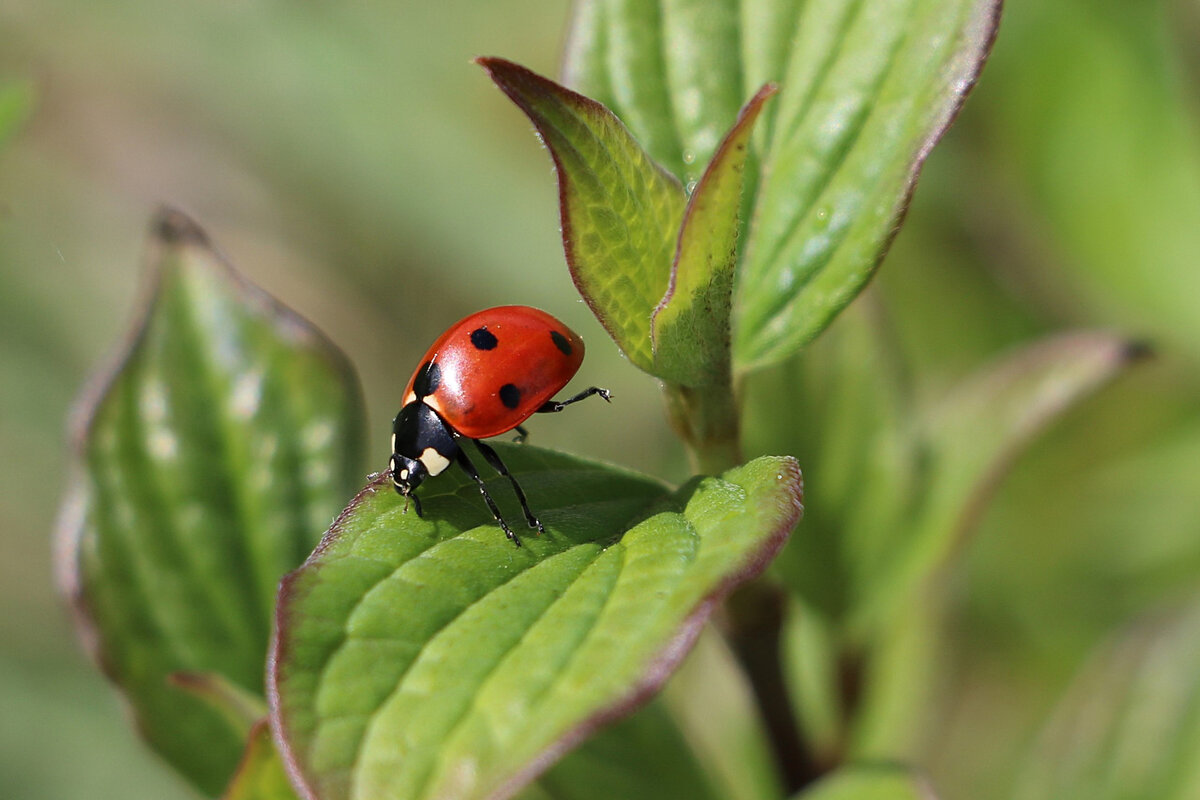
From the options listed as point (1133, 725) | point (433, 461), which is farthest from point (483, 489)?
point (1133, 725)

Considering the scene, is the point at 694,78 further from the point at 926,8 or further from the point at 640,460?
the point at 640,460

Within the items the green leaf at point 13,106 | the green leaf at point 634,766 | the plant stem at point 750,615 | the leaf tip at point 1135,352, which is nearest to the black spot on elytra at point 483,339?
the plant stem at point 750,615

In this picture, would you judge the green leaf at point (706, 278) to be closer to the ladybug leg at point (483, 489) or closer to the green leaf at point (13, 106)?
the ladybug leg at point (483, 489)

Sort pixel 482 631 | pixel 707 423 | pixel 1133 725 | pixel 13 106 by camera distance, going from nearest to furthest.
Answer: pixel 482 631, pixel 707 423, pixel 13 106, pixel 1133 725

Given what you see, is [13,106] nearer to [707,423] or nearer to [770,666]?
[707,423]

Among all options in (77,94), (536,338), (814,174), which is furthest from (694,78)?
(77,94)
